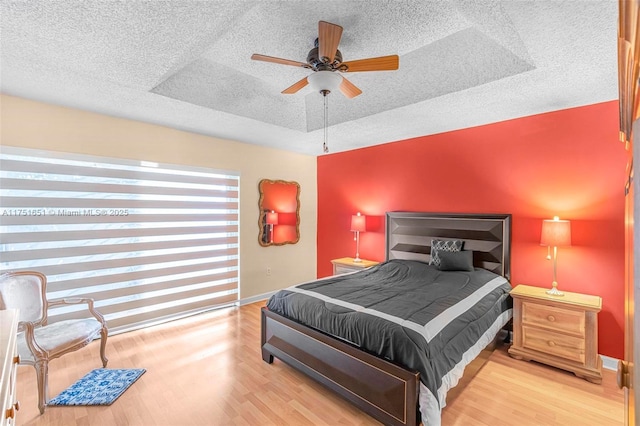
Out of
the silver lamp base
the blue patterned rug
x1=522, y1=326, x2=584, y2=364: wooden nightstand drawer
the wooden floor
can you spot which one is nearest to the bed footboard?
the wooden floor

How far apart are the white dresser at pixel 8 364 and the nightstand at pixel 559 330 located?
3602mm

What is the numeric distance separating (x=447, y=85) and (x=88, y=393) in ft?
13.3

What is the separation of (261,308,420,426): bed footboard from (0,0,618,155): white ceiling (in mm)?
2312

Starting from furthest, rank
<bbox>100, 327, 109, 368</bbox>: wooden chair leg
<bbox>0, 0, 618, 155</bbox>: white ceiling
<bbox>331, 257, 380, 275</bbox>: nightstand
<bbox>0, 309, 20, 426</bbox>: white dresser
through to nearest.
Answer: <bbox>331, 257, 380, 275</bbox>: nightstand, <bbox>100, 327, 109, 368</bbox>: wooden chair leg, <bbox>0, 0, 618, 155</bbox>: white ceiling, <bbox>0, 309, 20, 426</bbox>: white dresser

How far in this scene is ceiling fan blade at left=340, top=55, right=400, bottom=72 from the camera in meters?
1.94

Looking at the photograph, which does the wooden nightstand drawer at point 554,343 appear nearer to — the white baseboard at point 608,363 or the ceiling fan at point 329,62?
the white baseboard at point 608,363

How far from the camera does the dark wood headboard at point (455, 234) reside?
337 centimetres

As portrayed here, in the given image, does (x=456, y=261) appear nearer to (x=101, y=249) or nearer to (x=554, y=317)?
(x=554, y=317)

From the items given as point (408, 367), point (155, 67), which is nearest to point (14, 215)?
point (155, 67)

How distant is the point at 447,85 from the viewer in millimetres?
2732

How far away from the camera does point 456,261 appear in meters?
3.36

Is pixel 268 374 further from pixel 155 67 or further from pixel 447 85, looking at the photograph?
pixel 447 85

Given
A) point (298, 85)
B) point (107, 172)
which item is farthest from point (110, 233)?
point (298, 85)

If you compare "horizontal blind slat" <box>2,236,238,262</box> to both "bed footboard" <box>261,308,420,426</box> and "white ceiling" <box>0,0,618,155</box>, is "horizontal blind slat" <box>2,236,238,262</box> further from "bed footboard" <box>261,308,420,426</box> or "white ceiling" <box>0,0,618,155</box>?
"bed footboard" <box>261,308,420,426</box>
